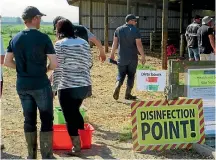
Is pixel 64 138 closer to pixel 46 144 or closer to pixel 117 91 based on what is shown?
pixel 46 144

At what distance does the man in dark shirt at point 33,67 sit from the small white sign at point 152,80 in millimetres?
2885

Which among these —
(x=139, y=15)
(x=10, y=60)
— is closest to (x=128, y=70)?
(x=10, y=60)

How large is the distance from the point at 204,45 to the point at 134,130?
4.85 m

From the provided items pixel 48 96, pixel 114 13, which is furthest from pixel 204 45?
pixel 114 13

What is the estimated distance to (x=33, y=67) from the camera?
4961 mm

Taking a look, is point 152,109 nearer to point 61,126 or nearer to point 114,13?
point 61,126

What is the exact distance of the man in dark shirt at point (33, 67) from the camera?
4.92m

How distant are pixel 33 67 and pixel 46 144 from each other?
889 millimetres

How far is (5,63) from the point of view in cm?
516

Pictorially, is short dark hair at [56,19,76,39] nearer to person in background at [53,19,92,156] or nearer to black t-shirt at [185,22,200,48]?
person in background at [53,19,92,156]

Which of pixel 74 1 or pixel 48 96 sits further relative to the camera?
pixel 74 1

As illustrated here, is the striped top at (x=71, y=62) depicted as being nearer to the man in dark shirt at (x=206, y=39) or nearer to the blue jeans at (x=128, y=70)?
the blue jeans at (x=128, y=70)

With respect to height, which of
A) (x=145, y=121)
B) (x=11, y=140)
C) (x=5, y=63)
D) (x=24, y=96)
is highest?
(x=5, y=63)

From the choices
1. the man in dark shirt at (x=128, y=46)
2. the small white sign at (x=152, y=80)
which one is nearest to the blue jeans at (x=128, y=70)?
the man in dark shirt at (x=128, y=46)
